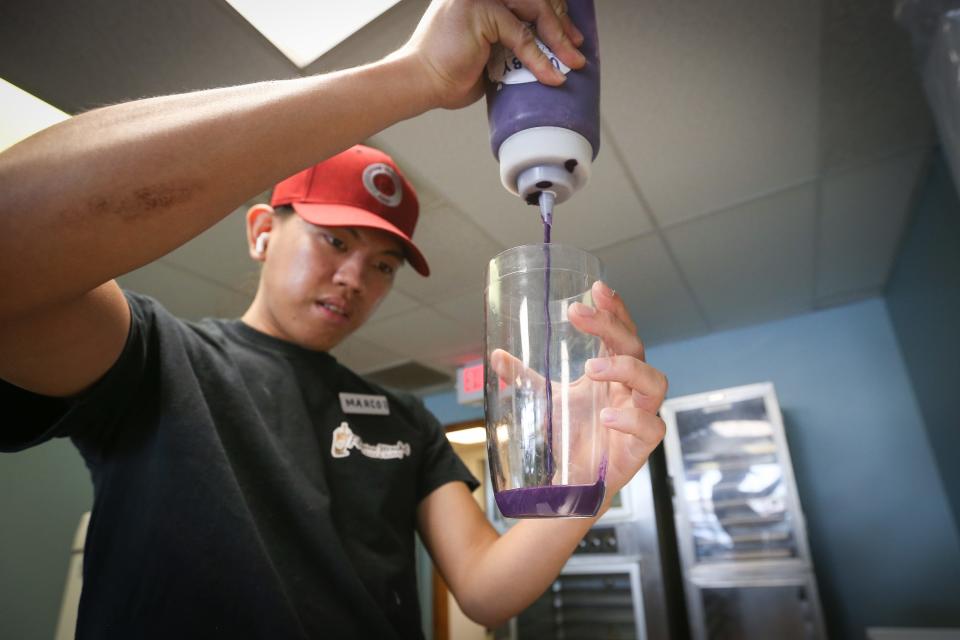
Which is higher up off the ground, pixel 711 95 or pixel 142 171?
pixel 711 95

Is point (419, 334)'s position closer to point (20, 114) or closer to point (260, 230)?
point (20, 114)

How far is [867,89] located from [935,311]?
135 centimetres

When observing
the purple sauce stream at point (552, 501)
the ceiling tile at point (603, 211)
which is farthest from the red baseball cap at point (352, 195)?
the ceiling tile at point (603, 211)

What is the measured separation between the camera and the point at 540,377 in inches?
23.7

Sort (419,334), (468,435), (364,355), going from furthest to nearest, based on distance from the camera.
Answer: (468,435) → (364,355) → (419,334)

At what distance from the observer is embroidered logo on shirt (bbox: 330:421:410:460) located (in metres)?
0.95

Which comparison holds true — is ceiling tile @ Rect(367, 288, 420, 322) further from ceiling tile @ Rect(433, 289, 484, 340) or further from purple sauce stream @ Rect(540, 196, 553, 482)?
purple sauce stream @ Rect(540, 196, 553, 482)

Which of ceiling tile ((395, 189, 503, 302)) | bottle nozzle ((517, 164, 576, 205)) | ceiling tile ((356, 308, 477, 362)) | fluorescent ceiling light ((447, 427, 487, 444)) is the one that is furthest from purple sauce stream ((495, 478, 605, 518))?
fluorescent ceiling light ((447, 427, 487, 444))

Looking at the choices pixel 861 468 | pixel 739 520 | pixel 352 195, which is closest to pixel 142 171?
pixel 352 195

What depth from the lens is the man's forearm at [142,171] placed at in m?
0.39

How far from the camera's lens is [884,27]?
1.55 meters

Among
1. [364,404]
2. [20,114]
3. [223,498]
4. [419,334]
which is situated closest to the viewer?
[223,498]

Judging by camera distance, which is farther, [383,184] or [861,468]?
[861,468]

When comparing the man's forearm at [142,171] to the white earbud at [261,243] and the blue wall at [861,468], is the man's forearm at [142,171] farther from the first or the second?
the blue wall at [861,468]
